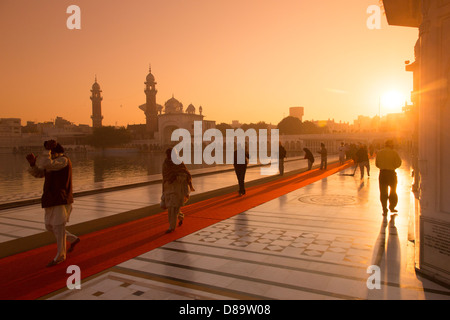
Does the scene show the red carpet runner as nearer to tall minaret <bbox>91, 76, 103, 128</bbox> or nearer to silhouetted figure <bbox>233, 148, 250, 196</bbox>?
silhouetted figure <bbox>233, 148, 250, 196</bbox>

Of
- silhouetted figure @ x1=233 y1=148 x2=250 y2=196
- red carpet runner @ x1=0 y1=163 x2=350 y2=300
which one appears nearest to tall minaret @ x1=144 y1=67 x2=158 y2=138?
silhouetted figure @ x1=233 y1=148 x2=250 y2=196

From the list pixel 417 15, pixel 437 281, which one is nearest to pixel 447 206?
pixel 437 281

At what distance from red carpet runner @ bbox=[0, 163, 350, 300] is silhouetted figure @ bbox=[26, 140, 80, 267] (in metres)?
0.27

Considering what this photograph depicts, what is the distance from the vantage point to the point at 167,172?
5453 mm

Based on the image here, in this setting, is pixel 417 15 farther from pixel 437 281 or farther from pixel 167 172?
pixel 167 172

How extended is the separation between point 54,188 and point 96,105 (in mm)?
91250

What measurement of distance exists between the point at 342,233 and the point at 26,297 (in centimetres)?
427

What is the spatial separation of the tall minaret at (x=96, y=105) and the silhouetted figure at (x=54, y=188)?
88.8m

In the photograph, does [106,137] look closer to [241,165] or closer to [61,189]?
[241,165]

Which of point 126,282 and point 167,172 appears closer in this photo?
point 126,282

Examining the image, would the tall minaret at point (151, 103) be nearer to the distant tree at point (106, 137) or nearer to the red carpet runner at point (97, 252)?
the distant tree at point (106, 137)

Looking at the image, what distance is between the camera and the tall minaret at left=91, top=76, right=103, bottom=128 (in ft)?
286

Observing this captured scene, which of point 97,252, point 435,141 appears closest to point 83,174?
point 97,252

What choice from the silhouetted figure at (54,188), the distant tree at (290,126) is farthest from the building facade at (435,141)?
the distant tree at (290,126)
